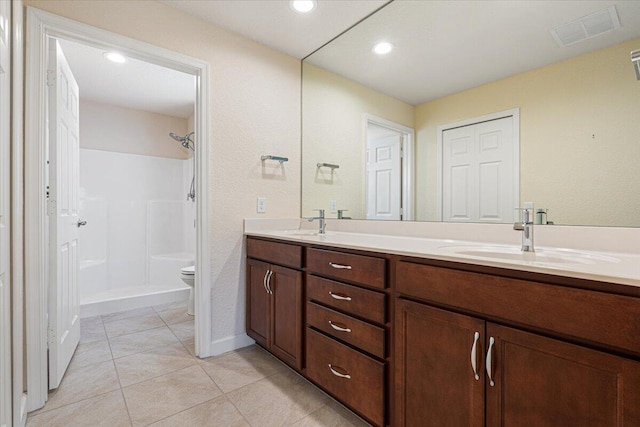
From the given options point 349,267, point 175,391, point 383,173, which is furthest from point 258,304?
point 383,173

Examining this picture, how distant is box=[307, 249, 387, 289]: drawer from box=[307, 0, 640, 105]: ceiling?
1103 mm

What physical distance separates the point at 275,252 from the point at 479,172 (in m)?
1.23

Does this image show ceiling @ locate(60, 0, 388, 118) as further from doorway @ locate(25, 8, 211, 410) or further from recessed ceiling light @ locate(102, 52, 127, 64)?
doorway @ locate(25, 8, 211, 410)

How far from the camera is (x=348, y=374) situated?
1356mm

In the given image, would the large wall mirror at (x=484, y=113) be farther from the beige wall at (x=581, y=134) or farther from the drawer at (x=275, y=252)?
the drawer at (x=275, y=252)

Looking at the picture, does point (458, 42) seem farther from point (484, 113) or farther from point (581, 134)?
point (581, 134)

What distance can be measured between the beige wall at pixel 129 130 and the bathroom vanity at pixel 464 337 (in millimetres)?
3192

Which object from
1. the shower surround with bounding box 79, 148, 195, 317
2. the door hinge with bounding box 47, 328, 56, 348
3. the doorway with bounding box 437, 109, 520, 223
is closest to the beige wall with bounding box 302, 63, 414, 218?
the doorway with bounding box 437, 109, 520, 223

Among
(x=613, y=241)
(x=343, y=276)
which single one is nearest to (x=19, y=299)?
(x=343, y=276)

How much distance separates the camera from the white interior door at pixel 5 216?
1.15 m

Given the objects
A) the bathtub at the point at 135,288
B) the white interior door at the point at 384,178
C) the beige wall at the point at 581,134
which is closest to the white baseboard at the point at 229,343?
the white interior door at the point at 384,178

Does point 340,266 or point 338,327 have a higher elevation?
point 340,266

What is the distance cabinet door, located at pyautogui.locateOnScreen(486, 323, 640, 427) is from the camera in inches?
27.9

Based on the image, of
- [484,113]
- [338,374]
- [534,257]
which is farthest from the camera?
[484,113]
